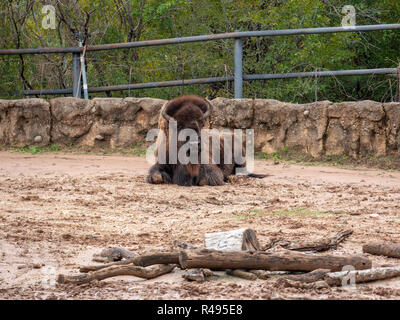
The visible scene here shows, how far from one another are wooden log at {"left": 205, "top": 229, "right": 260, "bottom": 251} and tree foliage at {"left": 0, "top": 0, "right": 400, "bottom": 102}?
27.1 feet

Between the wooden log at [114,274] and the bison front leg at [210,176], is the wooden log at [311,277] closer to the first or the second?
the wooden log at [114,274]

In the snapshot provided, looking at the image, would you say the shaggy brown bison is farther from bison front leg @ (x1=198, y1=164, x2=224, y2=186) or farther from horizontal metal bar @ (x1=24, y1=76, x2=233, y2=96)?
horizontal metal bar @ (x1=24, y1=76, x2=233, y2=96)

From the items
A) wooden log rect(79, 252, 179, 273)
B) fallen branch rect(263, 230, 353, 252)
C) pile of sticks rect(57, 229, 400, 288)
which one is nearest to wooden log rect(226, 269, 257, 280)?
pile of sticks rect(57, 229, 400, 288)

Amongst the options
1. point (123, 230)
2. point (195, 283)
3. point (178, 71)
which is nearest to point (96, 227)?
point (123, 230)

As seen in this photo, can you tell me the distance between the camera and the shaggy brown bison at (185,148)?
31.0 ft

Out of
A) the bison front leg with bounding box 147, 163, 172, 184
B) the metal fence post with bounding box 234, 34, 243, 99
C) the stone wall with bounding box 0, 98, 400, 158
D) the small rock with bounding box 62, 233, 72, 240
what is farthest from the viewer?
the metal fence post with bounding box 234, 34, 243, 99

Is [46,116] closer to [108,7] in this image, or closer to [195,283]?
[108,7]

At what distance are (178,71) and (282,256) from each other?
9822 millimetres

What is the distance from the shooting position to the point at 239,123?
1199 cm

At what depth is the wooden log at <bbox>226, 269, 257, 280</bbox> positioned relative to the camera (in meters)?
4.25

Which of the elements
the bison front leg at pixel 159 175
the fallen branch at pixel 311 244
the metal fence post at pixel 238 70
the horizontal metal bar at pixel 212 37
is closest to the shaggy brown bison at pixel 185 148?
the bison front leg at pixel 159 175

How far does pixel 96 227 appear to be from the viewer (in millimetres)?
6160

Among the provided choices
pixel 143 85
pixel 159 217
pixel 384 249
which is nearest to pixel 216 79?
pixel 143 85

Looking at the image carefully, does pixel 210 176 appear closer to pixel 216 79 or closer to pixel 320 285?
pixel 216 79
